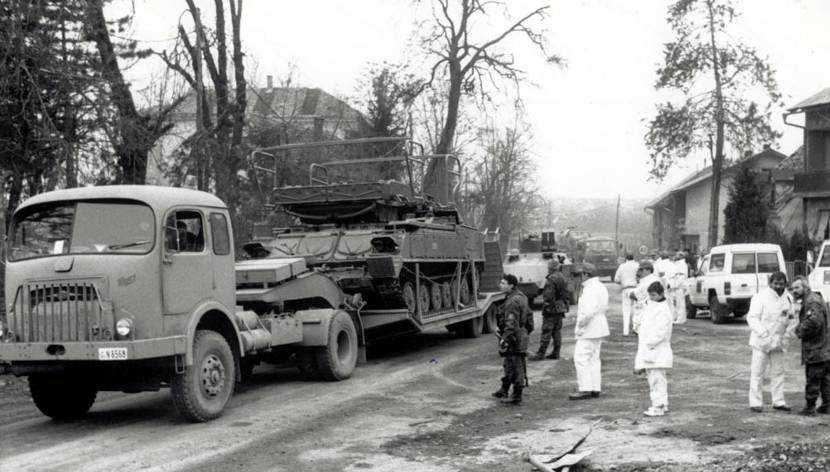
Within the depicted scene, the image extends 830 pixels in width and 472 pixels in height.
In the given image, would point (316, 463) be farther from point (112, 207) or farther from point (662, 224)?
point (662, 224)

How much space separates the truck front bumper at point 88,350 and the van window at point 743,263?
16.4m

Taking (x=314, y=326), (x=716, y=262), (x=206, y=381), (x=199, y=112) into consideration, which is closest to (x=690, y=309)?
(x=716, y=262)

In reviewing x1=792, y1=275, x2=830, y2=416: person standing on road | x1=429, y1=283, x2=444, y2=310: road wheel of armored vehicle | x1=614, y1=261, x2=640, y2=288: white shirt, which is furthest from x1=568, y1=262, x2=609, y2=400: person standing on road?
x1=614, y1=261, x2=640, y2=288: white shirt

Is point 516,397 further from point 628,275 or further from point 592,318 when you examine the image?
point 628,275

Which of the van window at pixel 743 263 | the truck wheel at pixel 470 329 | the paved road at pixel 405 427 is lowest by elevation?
the paved road at pixel 405 427

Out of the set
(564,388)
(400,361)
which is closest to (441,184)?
(400,361)

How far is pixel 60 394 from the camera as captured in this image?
35.8ft

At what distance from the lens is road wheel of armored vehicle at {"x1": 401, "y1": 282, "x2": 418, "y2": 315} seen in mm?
15856

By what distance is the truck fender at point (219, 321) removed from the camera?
10258mm

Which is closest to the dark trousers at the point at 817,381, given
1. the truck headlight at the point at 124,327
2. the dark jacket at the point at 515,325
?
the dark jacket at the point at 515,325

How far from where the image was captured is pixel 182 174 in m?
25.0

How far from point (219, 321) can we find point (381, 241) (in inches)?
182

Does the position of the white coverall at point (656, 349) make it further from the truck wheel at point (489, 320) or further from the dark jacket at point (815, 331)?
the truck wheel at point (489, 320)

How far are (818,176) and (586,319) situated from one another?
31.1 metres
